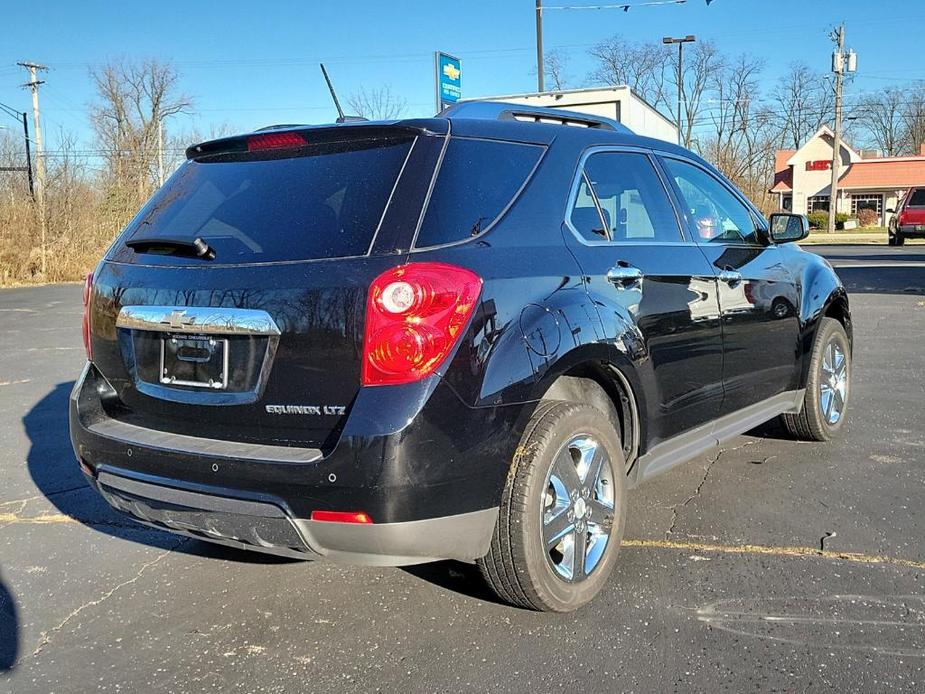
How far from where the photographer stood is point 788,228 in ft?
A: 16.2

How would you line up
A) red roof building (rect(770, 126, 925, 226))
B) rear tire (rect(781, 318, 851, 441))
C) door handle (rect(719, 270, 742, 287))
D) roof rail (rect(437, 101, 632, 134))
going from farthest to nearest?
1. red roof building (rect(770, 126, 925, 226))
2. rear tire (rect(781, 318, 851, 441))
3. door handle (rect(719, 270, 742, 287))
4. roof rail (rect(437, 101, 632, 134))

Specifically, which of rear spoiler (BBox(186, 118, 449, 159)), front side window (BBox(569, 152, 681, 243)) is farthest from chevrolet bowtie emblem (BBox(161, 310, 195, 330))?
front side window (BBox(569, 152, 681, 243))

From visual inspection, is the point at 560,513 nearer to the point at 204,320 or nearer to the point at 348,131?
the point at 204,320

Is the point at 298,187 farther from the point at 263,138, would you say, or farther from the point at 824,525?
the point at 824,525

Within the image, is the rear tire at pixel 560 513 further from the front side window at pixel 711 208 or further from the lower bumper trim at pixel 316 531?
the front side window at pixel 711 208

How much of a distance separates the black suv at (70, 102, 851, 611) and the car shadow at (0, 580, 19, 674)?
612mm

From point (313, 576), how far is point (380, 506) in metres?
1.21

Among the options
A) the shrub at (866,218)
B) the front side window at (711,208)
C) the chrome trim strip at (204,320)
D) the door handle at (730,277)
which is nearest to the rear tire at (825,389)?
the front side window at (711,208)

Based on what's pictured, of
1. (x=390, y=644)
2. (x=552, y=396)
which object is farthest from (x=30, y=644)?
(x=552, y=396)

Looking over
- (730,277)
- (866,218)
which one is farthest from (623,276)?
(866,218)

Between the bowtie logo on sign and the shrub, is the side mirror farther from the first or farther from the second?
the shrub

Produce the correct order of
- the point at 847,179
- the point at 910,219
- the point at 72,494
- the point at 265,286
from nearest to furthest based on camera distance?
the point at 265,286
the point at 72,494
the point at 910,219
the point at 847,179

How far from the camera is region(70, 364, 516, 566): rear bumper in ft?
8.33

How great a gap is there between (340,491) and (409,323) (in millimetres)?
550
